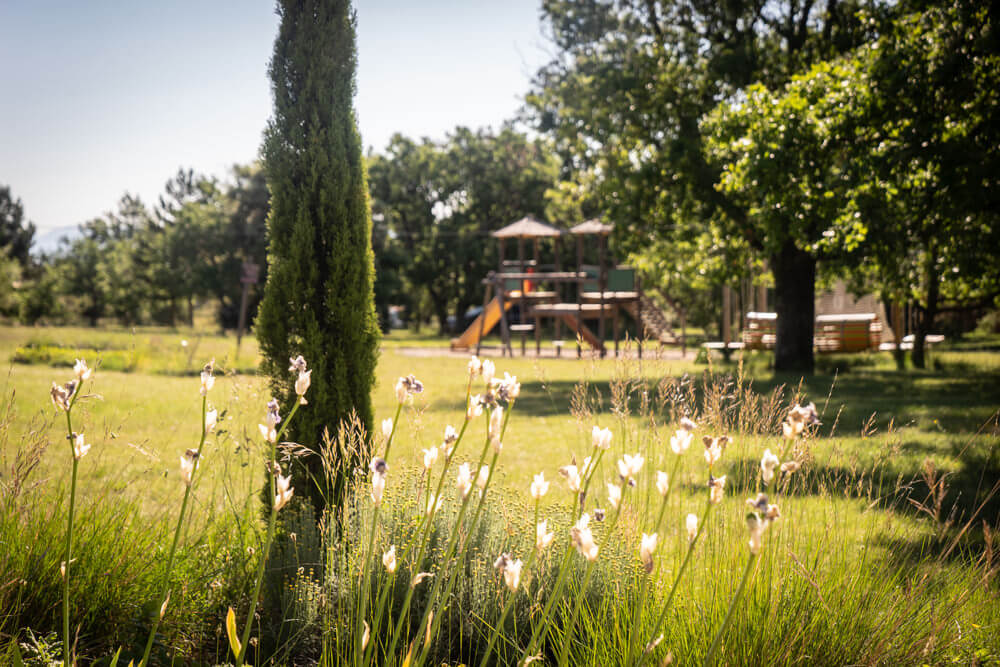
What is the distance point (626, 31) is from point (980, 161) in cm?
931

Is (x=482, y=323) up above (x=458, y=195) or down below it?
below

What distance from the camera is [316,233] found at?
14.1ft

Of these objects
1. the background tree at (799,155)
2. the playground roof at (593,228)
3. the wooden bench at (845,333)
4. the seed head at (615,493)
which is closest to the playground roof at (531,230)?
the playground roof at (593,228)

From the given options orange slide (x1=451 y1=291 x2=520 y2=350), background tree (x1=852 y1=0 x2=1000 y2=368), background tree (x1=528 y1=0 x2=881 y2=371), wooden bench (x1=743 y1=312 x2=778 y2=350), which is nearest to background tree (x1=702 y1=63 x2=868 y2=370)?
background tree (x1=852 y1=0 x2=1000 y2=368)

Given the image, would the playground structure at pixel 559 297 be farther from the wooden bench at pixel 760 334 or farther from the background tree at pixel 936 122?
the background tree at pixel 936 122

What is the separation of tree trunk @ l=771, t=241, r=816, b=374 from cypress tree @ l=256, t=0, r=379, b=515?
1222 centimetres

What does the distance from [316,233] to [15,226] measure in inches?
3068

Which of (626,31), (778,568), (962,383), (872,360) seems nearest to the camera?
(778,568)

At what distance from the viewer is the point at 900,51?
9.36 metres

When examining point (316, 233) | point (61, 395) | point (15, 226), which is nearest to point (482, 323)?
point (316, 233)

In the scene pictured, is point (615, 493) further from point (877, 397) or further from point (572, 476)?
point (877, 397)

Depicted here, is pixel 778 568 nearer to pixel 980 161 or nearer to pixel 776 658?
pixel 776 658

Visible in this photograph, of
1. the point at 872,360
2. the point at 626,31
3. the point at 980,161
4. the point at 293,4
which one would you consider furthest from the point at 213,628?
the point at 872,360

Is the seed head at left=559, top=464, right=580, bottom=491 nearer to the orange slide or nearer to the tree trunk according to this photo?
the tree trunk
